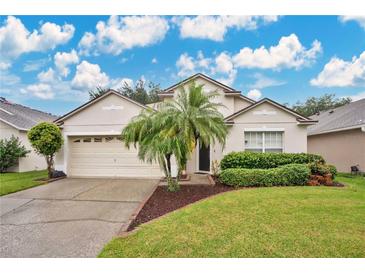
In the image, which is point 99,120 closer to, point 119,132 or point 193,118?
point 119,132

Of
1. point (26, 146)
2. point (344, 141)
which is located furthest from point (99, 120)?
point (344, 141)

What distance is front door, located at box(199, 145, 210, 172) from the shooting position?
13.2 metres

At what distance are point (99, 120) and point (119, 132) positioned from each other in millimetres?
1413

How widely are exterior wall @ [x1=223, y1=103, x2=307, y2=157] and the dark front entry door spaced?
159cm

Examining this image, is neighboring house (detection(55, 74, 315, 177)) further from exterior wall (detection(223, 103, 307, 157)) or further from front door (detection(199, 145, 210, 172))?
front door (detection(199, 145, 210, 172))

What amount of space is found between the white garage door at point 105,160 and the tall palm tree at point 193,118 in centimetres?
490

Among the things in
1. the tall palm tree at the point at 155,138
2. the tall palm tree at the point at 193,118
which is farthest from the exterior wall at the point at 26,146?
the tall palm tree at the point at 193,118

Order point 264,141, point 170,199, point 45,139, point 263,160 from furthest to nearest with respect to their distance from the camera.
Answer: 1. point 264,141
2. point 45,139
3. point 263,160
4. point 170,199

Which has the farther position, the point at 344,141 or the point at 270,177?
the point at 344,141

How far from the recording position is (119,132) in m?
12.1

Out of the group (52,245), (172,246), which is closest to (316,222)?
(172,246)

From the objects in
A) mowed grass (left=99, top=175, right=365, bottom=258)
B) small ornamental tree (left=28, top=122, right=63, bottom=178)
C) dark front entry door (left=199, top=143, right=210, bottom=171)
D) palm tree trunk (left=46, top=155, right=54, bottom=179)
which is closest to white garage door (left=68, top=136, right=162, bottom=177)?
palm tree trunk (left=46, top=155, right=54, bottom=179)

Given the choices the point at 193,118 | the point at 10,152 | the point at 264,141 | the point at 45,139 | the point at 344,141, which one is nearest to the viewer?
the point at 193,118

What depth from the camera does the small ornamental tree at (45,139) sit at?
35.6ft
